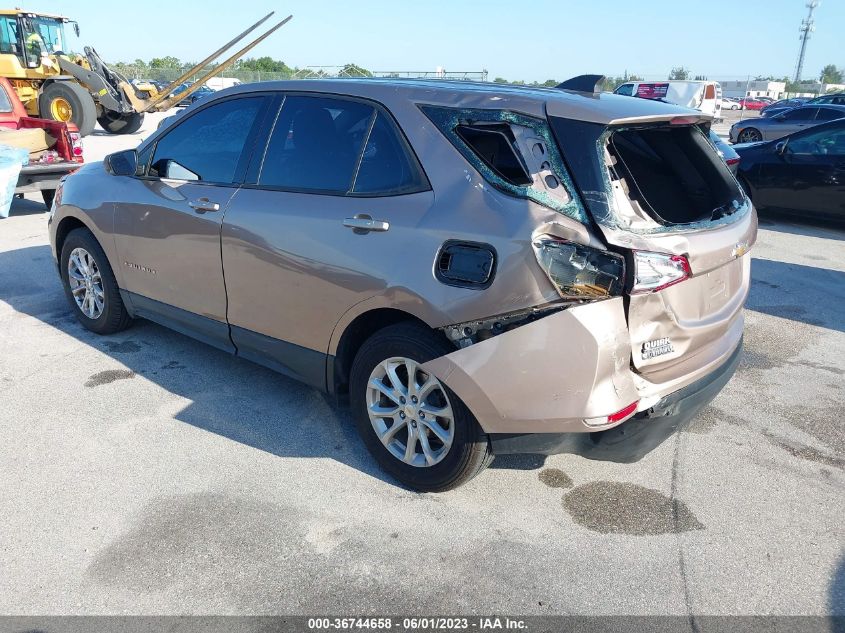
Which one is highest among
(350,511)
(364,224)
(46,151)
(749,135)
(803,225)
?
(364,224)

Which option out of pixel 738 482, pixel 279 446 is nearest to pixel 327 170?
pixel 279 446

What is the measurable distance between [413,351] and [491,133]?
39.3 inches

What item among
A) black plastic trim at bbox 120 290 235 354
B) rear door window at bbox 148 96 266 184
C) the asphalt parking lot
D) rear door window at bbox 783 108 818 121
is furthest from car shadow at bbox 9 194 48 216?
rear door window at bbox 783 108 818 121

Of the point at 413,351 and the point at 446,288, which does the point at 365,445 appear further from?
the point at 446,288

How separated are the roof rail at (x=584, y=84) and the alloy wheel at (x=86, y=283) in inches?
136

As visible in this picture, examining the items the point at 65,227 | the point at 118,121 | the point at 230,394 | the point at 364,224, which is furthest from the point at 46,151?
the point at 118,121

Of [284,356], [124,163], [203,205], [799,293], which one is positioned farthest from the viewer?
[799,293]

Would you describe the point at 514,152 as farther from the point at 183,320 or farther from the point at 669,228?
the point at 183,320

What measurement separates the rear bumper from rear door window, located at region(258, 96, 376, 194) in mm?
1451

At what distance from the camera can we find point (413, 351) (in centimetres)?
298

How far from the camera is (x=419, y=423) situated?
10.3 ft

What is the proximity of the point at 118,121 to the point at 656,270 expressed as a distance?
21145mm

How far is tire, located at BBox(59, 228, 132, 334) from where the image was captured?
481 cm

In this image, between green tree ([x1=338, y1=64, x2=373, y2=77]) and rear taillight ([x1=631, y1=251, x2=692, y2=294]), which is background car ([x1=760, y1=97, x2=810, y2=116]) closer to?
green tree ([x1=338, y1=64, x2=373, y2=77])
